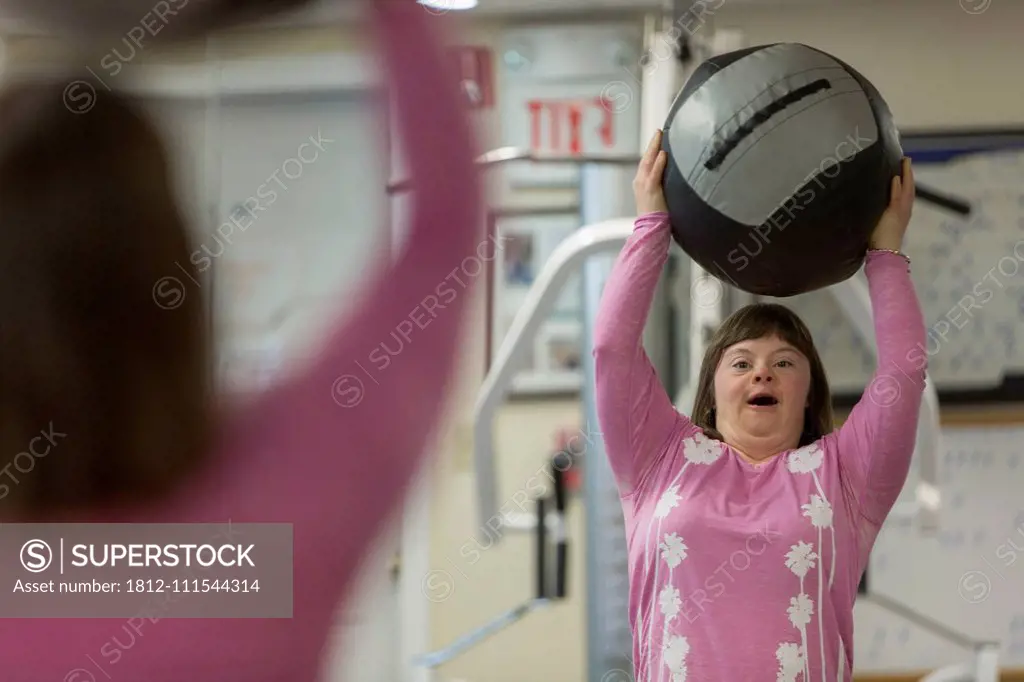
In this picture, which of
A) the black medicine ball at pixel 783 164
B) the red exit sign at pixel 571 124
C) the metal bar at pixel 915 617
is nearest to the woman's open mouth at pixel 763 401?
the black medicine ball at pixel 783 164

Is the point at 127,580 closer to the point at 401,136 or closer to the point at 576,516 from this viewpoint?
the point at 401,136

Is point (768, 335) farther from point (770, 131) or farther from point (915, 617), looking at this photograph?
point (915, 617)

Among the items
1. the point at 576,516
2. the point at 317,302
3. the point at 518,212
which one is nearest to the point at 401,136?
the point at 317,302

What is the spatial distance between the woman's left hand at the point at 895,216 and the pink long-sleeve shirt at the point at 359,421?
71 centimetres

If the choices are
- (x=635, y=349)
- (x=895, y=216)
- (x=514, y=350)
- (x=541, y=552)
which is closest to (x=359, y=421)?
(x=635, y=349)

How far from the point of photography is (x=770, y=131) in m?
0.97

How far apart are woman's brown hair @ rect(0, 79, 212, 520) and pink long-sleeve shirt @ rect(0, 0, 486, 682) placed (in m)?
0.04

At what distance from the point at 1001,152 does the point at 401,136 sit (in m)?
2.08

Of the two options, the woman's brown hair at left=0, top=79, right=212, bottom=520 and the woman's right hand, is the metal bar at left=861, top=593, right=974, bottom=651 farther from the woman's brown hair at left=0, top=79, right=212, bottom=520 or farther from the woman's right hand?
the woman's brown hair at left=0, top=79, right=212, bottom=520

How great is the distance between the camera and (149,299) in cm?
47

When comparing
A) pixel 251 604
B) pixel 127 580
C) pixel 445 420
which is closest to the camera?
pixel 445 420

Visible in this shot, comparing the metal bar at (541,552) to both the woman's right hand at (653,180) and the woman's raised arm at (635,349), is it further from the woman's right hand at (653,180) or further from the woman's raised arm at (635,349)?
the woman's right hand at (653,180)

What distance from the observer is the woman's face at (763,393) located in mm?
1054

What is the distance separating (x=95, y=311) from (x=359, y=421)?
Result: 6.3 inches
